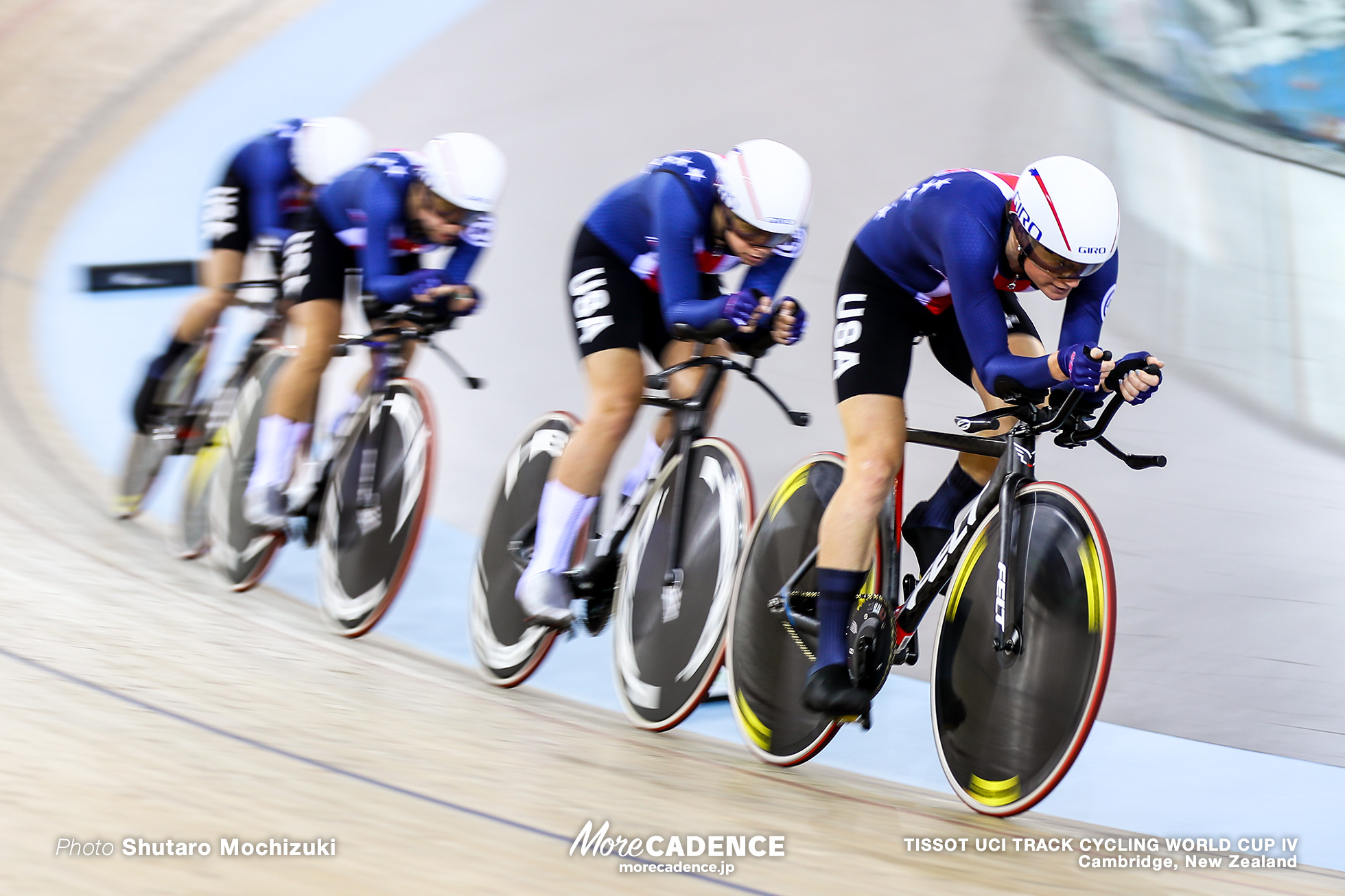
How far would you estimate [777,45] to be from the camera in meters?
9.20

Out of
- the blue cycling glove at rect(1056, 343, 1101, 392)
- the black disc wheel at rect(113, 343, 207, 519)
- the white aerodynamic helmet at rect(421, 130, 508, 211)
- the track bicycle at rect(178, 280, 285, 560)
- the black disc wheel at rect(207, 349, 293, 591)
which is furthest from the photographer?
the black disc wheel at rect(113, 343, 207, 519)

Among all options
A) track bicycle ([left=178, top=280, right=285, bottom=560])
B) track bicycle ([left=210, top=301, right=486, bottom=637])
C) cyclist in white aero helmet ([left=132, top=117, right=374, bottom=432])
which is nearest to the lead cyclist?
track bicycle ([left=210, top=301, right=486, bottom=637])

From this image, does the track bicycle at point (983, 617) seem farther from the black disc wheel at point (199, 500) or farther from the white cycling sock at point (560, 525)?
the black disc wheel at point (199, 500)

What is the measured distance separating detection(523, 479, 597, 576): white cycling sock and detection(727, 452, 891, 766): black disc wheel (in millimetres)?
463

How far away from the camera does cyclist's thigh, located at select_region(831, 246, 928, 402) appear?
99.7 inches

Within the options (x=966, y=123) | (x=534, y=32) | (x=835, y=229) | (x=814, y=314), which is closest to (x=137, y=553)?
(x=814, y=314)

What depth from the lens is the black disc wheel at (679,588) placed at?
2.89 meters

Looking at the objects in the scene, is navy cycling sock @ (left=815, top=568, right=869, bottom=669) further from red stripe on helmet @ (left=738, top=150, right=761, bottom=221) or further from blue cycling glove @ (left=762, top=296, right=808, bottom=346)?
red stripe on helmet @ (left=738, top=150, right=761, bottom=221)

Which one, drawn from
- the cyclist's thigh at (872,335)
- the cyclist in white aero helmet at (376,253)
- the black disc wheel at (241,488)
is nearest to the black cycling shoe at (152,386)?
the black disc wheel at (241,488)

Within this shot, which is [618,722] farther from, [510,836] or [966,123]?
[966,123]

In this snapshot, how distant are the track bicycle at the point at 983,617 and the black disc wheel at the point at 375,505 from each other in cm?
110

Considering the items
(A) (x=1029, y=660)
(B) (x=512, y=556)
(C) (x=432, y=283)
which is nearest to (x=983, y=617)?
(A) (x=1029, y=660)

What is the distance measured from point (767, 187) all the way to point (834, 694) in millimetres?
1068

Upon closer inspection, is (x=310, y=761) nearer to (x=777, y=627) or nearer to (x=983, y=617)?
(x=777, y=627)
